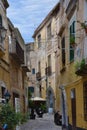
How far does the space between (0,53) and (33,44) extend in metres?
44.8

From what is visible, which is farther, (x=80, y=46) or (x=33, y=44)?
(x=33, y=44)

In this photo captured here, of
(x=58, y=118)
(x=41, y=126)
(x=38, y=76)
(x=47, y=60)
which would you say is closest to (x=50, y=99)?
(x=47, y=60)

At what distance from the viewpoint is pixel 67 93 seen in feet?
86.3

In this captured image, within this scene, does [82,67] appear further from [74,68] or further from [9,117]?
[9,117]

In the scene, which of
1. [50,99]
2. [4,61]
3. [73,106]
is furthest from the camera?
[50,99]

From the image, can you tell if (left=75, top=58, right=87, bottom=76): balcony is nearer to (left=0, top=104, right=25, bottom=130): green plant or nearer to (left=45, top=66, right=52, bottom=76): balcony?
(left=0, top=104, right=25, bottom=130): green plant

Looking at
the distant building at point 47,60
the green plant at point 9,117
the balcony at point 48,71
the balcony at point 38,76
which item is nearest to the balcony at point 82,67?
the green plant at point 9,117

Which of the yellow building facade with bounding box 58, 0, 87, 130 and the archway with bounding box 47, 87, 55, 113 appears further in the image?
the archway with bounding box 47, 87, 55, 113

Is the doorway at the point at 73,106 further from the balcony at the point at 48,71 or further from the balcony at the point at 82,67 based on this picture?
the balcony at the point at 48,71

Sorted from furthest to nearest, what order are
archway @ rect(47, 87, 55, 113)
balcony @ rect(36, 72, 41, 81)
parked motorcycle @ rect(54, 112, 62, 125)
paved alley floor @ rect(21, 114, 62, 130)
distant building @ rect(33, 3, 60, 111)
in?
balcony @ rect(36, 72, 41, 81)
archway @ rect(47, 87, 55, 113)
distant building @ rect(33, 3, 60, 111)
paved alley floor @ rect(21, 114, 62, 130)
parked motorcycle @ rect(54, 112, 62, 125)

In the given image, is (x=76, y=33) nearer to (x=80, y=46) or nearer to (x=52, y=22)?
(x=80, y=46)

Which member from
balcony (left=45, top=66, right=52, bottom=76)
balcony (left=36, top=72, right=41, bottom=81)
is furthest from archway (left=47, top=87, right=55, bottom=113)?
balcony (left=36, top=72, right=41, bottom=81)

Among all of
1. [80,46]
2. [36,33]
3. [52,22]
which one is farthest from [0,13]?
[36,33]

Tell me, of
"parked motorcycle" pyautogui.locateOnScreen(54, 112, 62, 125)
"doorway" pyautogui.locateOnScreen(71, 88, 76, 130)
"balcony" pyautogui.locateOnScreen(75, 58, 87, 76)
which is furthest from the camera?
"parked motorcycle" pyautogui.locateOnScreen(54, 112, 62, 125)
